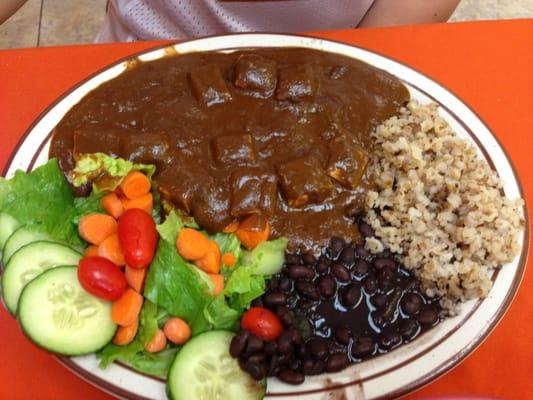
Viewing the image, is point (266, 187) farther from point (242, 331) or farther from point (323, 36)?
point (323, 36)

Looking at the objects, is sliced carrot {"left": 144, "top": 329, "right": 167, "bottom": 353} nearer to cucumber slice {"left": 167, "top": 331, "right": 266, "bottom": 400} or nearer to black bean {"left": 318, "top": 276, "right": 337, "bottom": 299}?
cucumber slice {"left": 167, "top": 331, "right": 266, "bottom": 400}

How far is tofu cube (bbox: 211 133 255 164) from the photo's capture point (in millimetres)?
2535

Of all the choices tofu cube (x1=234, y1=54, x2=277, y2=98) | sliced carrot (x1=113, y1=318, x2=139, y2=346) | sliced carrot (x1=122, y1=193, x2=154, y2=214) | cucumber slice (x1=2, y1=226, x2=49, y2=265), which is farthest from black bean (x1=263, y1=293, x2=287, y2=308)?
tofu cube (x1=234, y1=54, x2=277, y2=98)

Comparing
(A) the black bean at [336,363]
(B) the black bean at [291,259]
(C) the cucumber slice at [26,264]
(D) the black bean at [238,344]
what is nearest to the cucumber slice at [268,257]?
(B) the black bean at [291,259]

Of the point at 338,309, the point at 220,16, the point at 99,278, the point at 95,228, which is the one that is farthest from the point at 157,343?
the point at 220,16

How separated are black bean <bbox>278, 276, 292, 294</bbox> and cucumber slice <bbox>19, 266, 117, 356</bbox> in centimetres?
70

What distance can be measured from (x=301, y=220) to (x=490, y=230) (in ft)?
2.73

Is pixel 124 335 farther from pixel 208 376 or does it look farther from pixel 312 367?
pixel 312 367

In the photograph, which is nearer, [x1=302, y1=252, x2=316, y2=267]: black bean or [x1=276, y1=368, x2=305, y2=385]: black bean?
[x1=276, y1=368, x2=305, y2=385]: black bean

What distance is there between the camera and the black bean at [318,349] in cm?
212

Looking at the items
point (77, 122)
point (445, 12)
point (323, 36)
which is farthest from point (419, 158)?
point (77, 122)

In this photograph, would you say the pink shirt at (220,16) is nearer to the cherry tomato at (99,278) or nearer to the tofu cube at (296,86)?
the tofu cube at (296,86)

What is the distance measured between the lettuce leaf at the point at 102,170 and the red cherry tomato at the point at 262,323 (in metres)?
0.83

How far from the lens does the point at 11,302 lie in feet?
6.93
